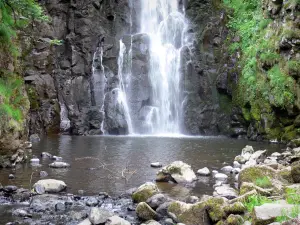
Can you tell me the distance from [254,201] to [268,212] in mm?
1280

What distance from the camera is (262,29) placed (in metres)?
25.2

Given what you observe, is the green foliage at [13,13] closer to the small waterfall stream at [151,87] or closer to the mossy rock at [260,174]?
the mossy rock at [260,174]

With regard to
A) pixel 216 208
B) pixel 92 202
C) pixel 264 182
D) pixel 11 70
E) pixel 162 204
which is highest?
pixel 11 70

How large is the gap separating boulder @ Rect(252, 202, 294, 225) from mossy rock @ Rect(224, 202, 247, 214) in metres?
0.94

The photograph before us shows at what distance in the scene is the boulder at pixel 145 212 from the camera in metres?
7.55

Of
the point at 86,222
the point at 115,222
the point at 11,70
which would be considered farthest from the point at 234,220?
the point at 11,70

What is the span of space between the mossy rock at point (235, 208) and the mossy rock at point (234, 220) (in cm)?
31

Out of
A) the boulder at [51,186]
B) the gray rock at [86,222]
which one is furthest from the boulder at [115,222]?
the boulder at [51,186]

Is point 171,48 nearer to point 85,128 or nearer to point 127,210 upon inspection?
point 85,128

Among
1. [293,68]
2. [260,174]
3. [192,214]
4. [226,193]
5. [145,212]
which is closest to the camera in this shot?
[192,214]

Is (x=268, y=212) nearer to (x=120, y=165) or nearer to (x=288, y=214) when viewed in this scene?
(x=288, y=214)

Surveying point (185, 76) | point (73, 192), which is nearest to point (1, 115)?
point (73, 192)

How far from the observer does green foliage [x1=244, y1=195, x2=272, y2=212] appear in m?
6.58

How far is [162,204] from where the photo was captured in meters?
8.00
